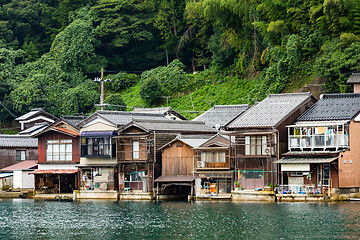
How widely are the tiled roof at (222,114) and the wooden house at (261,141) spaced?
979 cm

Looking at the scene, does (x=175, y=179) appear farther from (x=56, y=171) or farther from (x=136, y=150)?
(x=56, y=171)

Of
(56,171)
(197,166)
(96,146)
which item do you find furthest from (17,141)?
(197,166)

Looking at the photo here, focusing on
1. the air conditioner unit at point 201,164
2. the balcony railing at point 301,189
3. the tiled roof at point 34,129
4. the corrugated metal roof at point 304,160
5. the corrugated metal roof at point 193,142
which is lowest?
the balcony railing at point 301,189

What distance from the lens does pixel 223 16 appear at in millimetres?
73188

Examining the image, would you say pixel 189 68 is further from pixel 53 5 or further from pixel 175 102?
pixel 53 5

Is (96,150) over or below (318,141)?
below

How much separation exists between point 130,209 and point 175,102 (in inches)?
1213

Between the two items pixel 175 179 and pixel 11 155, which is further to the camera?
pixel 11 155

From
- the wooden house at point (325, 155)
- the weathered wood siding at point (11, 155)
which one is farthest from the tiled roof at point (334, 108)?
the weathered wood siding at point (11, 155)

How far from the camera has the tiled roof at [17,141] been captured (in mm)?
67938

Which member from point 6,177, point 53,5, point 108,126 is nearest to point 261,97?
point 108,126

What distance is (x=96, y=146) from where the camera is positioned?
196ft

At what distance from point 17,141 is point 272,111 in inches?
1115

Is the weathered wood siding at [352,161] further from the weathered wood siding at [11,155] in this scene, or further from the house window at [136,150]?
the weathered wood siding at [11,155]
